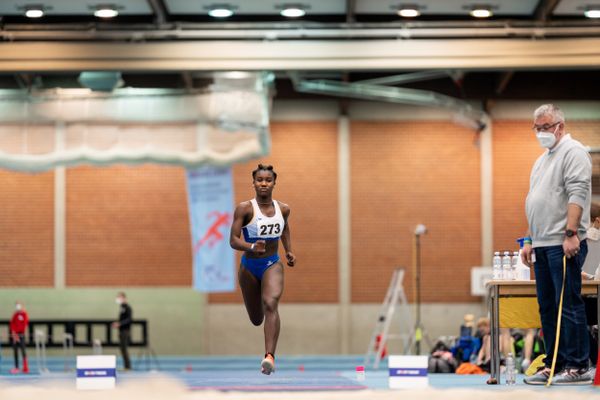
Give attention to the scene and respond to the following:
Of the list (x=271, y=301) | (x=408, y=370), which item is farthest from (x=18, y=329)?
(x=408, y=370)

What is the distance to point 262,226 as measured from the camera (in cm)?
884

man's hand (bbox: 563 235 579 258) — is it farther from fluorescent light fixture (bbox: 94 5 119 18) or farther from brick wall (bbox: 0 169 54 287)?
brick wall (bbox: 0 169 54 287)

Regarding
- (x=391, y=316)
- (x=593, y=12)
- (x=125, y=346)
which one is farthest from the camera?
(x=391, y=316)

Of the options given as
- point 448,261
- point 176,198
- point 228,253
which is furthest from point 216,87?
point 448,261

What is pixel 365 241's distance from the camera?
2567 centimetres

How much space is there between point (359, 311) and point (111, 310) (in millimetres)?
5710

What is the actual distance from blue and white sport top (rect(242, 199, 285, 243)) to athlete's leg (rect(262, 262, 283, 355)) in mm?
305

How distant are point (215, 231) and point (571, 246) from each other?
558 inches

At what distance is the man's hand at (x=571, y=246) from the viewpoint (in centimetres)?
749

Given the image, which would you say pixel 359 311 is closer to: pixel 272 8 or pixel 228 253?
pixel 228 253

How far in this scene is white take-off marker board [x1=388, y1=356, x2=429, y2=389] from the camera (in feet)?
24.8

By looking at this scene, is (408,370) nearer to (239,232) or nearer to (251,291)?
(239,232)

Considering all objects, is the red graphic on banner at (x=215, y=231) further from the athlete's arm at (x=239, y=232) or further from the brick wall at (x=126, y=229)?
the athlete's arm at (x=239, y=232)

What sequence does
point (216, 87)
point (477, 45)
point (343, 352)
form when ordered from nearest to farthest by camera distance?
point (477, 45) < point (216, 87) < point (343, 352)
